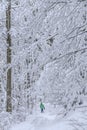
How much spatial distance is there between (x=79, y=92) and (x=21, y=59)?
1711 millimetres

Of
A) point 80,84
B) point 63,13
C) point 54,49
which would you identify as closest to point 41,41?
point 54,49

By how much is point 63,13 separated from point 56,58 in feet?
3.40

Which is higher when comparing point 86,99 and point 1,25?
point 1,25

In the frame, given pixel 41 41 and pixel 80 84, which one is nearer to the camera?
pixel 80 84

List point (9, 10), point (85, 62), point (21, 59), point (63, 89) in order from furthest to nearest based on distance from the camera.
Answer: point (9, 10) < point (21, 59) < point (63, 89) < point (85, 62)

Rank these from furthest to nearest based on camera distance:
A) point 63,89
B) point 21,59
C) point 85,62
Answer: point 21,59
point 63,89
point 85,62

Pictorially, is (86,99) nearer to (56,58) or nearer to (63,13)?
(56,58)

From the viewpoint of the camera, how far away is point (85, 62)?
241 inches

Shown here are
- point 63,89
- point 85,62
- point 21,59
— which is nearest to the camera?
point 85,62

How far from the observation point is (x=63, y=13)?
6.65m

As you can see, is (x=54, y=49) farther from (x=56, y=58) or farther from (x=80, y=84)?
(x=80, y=84)

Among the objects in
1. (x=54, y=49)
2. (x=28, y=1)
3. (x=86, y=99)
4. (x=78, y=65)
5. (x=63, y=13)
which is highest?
(x=28, y=1)

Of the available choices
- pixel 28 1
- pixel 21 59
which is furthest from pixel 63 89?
pixel 28 1

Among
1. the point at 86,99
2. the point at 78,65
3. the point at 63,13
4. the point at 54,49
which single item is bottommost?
the point at 86,99
